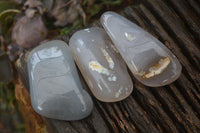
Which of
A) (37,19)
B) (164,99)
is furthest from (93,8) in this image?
(164,99)

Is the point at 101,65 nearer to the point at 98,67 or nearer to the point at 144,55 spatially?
the point at 98,67

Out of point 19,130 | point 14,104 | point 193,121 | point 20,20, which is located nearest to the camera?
point 193,121

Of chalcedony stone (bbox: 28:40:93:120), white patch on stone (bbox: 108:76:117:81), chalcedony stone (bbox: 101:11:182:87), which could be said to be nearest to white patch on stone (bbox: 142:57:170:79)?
chalcedony stone (bbox: 101:11:182:87)

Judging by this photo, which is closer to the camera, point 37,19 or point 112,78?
point 112,78

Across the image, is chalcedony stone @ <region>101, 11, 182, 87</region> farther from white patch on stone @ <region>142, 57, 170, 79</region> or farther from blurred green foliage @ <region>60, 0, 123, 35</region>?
blurred green foliage @ <region>60, 0, 123, 35</region>

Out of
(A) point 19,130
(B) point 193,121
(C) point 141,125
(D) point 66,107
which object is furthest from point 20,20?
(A) point 19,130

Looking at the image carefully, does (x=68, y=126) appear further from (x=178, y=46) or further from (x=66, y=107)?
(x=178, y=46)

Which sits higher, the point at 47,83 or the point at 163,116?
the point at 47,83
